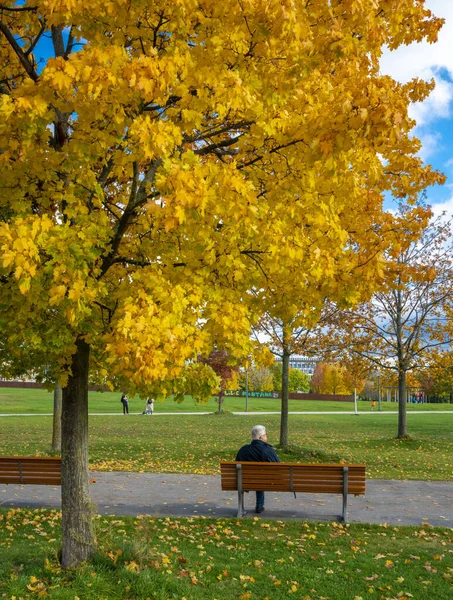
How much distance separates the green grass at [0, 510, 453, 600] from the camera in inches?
206

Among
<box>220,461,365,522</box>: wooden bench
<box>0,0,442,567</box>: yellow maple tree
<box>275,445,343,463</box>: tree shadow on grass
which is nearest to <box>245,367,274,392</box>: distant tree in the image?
<box>275,445,343,463</box>: tree shadow on grass

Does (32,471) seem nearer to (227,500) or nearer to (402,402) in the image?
(227,500)

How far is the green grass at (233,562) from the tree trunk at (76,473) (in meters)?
0.18

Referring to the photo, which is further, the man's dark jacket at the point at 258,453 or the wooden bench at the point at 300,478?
the man's dark jacket at the point at 258,453

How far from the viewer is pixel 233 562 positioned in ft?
20.1

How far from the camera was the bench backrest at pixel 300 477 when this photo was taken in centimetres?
800

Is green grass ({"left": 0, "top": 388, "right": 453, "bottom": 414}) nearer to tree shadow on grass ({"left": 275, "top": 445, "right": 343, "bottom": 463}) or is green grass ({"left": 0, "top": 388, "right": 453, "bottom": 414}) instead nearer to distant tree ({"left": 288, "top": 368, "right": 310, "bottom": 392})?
tree shadow on grass ({"left": 275, "top": 445, "right": 343, "bottom": 463})

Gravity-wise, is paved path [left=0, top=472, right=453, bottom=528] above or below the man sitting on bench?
below

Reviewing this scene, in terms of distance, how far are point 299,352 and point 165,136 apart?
49.3 ft

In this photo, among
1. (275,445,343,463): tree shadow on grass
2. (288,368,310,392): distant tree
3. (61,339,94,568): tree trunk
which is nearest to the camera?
(61,339,94,568): tree trunk

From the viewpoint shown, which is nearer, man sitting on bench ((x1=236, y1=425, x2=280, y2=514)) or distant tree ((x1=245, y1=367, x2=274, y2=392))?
man sitting on bench ((x1=236, y1=425, x2=280, y2=514))

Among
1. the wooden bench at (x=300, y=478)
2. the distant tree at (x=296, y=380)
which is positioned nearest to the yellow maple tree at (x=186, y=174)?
the wooden bench at (x=300, y=478)

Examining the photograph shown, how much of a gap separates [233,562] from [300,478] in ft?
7.05

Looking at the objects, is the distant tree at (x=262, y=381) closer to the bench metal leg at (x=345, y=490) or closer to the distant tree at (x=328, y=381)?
the distant tree at (x=328, y=381)
